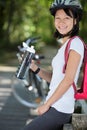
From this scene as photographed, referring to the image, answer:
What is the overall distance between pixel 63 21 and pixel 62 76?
0.45m

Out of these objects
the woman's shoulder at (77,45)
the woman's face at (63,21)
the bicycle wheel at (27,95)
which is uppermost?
the woman's face at (63,21)

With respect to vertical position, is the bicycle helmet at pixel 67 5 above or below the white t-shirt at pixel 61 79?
above

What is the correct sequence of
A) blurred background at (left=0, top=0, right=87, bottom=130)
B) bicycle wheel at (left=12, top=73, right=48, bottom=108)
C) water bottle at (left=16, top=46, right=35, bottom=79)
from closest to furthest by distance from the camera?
water bottle at (left=16, top=46, right=35, bottom=79)
bicycle wheel at (left=12, top=73, right=48, bottom=108)
blurred background at (left=0, top=0, right=87, bottom=130)

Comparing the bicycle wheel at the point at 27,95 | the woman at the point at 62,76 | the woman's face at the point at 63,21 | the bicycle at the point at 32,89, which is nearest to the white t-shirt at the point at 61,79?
the woman at the point at 62,76

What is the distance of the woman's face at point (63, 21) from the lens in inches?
148

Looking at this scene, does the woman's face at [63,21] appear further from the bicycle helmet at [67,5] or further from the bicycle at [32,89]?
the bicycle at [32,89]

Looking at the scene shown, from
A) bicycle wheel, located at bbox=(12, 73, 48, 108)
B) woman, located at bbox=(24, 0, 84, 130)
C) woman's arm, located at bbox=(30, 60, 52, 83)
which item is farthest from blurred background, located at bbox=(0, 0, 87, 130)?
woman, located at bbox=(24, 0, 84, 130)

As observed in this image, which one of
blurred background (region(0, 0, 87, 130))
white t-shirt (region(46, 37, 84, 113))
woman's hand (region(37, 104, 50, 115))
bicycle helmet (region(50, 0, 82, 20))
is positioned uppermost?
bicycle helmet (region(50, 0, 82, 20))

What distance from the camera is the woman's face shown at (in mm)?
3771

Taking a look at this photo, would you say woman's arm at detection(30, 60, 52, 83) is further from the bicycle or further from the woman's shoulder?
the bicycle

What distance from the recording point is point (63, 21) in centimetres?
379

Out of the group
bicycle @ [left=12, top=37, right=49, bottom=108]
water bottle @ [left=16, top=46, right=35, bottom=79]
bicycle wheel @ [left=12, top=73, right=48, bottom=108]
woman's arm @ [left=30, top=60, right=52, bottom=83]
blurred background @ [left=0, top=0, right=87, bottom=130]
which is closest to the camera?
water bottle @ [left=16, top=46, right=35, bottom=79]

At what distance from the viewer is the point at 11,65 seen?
808 inches

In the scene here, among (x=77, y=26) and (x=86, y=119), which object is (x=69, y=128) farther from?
(x=77, y=26)
